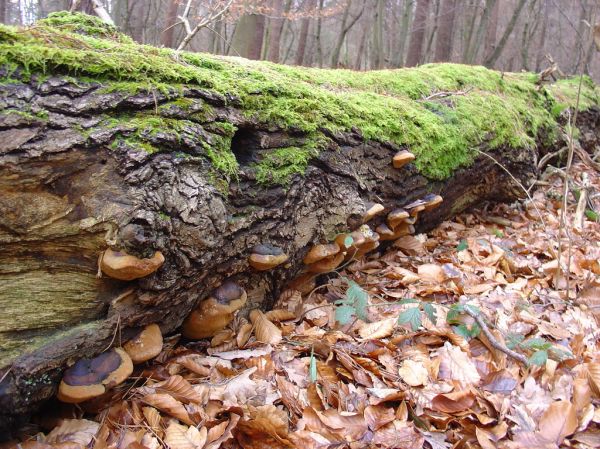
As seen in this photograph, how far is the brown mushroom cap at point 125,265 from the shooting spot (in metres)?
2.06

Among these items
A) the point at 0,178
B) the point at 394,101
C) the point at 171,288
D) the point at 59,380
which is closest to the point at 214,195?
the point at 171,288

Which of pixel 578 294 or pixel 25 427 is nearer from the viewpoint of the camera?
pixel 25 427

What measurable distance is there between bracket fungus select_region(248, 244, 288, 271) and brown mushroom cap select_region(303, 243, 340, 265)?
40cm

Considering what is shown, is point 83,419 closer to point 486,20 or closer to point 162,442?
point 162,442

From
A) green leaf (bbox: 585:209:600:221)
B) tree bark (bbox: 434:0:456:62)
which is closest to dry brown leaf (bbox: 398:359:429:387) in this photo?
green leaf (bbox: 585:209:600:221)

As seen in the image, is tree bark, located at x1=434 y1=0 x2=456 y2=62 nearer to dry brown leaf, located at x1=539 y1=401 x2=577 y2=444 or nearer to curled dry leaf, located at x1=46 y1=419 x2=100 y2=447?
dry brown leaf, located at x1=539 y1=401 x2=577 y2=444

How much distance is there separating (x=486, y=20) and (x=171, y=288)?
17600 mm

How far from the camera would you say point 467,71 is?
6180 mm

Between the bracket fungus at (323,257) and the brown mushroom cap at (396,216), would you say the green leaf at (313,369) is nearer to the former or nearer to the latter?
the bracket fungus at (323,257)

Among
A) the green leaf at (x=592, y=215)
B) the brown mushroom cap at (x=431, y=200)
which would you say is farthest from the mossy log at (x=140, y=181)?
the green leaf at (x=592, y=215)

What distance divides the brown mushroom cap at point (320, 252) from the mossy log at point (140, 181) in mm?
58

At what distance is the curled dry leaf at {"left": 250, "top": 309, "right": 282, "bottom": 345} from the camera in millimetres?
2943

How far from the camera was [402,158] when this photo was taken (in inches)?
151

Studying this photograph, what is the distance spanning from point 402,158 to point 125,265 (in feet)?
8.44
